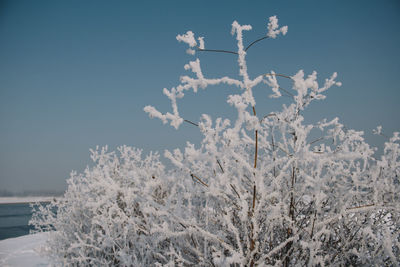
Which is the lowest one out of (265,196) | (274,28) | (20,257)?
(20,257)

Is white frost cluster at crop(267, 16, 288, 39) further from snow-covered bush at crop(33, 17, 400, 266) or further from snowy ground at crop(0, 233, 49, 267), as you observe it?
snowy ground at crop(0, 233, 49, 267)

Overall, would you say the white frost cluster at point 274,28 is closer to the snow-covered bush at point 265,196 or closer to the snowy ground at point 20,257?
the snow-covered bush at point 265,196

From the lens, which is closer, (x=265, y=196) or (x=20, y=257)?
(x=265, y=196)

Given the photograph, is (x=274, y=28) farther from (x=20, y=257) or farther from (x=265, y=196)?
(x=20, y=257)

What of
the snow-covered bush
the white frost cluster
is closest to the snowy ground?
the snow-covered bush

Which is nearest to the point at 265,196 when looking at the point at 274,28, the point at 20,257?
the point at 274,28

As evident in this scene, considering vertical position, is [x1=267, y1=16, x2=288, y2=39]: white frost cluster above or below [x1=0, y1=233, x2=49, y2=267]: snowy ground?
above

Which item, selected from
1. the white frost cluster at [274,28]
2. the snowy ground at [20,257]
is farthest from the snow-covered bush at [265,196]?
the snowy ground at [20,257]

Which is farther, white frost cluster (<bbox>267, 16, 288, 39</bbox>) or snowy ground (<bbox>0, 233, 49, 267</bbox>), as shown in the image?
snowy ground (<bbox>0, 233, 49, 267</bbox>)

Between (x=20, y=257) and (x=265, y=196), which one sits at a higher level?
(x=265, y=196)

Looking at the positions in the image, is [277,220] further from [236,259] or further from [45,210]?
[45,210]

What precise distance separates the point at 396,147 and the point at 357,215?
0.92 meters

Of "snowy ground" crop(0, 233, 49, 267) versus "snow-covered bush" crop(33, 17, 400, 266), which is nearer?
"snow-covered bush" crop(33, 17, 400, 266)

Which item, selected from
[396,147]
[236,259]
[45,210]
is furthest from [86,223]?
[396,147]
